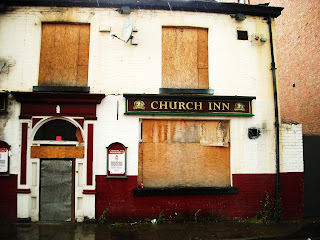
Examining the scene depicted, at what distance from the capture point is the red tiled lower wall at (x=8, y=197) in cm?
719

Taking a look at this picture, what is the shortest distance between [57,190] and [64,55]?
4.10 meters

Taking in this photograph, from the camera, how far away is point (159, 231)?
6.74 meters

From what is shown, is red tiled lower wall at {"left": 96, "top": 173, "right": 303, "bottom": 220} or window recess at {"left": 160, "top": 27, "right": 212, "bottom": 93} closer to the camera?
red tiled lower wall at {"left": 96, "top": 173, "right": 303, "bottom": 220}

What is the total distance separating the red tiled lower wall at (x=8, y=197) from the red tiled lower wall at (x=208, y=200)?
237 cm

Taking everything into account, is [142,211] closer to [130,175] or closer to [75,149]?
[130,175]

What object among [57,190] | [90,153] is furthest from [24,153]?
[90,153]

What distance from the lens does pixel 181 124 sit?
7875 millimetres

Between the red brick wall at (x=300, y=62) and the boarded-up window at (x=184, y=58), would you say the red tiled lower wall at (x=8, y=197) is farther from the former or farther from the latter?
the red brick wall at (x=300, y=62)

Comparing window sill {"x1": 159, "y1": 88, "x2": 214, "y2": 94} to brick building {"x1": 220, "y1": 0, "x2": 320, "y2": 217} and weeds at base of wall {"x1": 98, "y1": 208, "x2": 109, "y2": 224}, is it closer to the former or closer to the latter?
weeds at base of wall {"x1": 98, "y1": 208, "x2": 109, "y2": 224}

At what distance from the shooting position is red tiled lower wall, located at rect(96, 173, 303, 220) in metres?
7.38

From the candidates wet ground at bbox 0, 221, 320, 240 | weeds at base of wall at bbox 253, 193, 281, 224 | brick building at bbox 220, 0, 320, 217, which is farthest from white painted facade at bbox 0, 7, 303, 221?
brick building at bbox 220, 0, 320, 217

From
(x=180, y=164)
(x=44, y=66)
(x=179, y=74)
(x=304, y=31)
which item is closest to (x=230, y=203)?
(x=180, y=164)

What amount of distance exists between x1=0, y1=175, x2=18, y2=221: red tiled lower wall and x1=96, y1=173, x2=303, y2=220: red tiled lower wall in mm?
2367

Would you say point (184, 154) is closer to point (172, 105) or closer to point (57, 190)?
point (172, 105)
